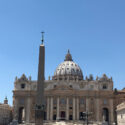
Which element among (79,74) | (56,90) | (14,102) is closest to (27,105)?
(14,102)

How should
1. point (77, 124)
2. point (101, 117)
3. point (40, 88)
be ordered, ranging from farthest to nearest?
1. point (101, 117)
2. point (77, 124)
3. point (40, 88)

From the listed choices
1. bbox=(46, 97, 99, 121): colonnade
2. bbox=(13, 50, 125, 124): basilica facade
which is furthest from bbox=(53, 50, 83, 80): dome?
bbox=(46, 97, 99, 121): colonnade

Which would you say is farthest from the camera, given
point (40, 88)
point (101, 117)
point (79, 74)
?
point (79, 74)

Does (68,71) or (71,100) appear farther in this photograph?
(68,71)

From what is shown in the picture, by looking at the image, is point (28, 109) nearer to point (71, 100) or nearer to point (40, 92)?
point (71, 100)

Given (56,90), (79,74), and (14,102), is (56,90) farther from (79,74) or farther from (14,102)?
(79,74)

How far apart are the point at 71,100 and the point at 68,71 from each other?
27869mm

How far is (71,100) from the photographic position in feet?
270

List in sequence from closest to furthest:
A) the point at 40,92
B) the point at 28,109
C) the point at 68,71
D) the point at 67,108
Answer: the point at 40,92 < the point at 67,108 < the point at 28,109 < the point at 68,71

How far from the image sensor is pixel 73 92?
8225 centimetres

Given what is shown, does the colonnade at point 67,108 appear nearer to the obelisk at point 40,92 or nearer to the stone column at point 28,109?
the stone column at point 28,109

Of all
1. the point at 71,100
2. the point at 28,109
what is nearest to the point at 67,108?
the point at 71,100

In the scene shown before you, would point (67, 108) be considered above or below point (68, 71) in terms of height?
below

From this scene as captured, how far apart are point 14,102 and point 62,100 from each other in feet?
49.7
